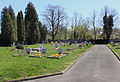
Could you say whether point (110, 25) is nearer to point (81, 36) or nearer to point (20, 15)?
point (81, 36)

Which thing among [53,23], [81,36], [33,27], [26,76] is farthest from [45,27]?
[26,76]

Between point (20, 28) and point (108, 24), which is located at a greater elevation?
point (108, 24)

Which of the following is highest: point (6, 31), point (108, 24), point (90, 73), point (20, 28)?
point (108, 24)

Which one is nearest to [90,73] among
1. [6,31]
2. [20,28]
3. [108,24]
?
[6,31]

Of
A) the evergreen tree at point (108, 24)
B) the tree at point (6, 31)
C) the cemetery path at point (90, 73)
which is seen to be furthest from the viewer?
the evergreen tree at point (108, 24)

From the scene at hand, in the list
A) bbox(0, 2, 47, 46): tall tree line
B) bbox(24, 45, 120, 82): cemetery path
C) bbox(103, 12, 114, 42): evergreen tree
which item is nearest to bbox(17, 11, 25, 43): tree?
bbox(0, 2, 47, 46): tall tree line

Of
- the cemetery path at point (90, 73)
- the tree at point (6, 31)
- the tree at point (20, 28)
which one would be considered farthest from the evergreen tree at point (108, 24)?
the cemetery path at point (90, 73)

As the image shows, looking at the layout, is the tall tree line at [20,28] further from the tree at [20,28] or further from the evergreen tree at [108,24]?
the evergreen tree at [108,24]

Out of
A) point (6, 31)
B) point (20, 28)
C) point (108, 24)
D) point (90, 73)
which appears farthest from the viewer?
point (108, 24)

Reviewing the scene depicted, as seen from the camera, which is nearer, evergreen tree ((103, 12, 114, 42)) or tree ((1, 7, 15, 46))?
tree ((1, 7, 15, 46))

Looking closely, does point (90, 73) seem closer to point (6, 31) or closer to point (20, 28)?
point (6, 31)

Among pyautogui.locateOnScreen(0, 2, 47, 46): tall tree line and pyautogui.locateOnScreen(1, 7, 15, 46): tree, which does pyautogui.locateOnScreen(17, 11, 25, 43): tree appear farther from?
pyautogui.locateOnScreen(1, 7, 15, 46): tree

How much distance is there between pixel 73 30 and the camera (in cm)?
6750

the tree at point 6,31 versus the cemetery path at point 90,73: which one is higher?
the tree at point 6,31
